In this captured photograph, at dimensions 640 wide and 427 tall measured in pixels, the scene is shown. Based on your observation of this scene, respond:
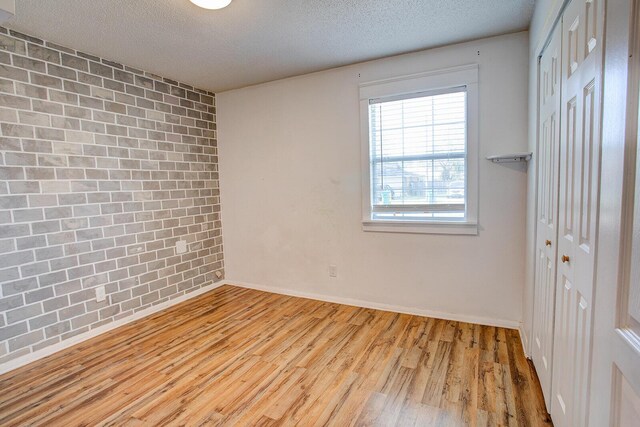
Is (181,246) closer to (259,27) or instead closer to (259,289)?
(259,289)

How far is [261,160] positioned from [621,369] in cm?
353

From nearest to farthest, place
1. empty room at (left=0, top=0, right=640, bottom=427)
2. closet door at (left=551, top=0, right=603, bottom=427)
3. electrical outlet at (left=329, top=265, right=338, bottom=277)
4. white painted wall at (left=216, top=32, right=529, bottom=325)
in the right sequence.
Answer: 1. closet door at (left=551, top=0, right=603, bottom=427)
2. empty room at (left=0, top=0, right=640, bottom=427)
3. white painted wall at (left=216, top=32, right=529, bottom=325)
4. electrical outlet at (left=329, top=265, right=338, bottom=277)

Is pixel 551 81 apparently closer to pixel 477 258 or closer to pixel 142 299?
pixel 477 258

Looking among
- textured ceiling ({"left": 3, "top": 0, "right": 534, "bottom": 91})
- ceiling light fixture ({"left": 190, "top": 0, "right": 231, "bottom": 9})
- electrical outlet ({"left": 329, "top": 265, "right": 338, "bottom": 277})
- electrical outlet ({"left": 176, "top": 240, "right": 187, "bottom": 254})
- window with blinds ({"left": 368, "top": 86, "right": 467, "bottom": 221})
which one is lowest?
electrical outlet ({"left": 329, "top": 265, "right": 338, "bottom": 277})

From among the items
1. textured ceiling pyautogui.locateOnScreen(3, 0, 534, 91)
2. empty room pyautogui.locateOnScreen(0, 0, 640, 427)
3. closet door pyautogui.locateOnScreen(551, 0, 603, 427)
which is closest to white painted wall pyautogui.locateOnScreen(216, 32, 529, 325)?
empty room pyautogui.locateOnScreen(0, 0, 640, 427)

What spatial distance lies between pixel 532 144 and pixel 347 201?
1.68m

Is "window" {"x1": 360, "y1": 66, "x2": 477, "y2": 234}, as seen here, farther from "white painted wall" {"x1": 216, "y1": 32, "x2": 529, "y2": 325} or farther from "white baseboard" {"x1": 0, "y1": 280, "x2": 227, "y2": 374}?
"white baseboard" {"x1": 0, "y1": 280, "x2": 227, "y2": 374}

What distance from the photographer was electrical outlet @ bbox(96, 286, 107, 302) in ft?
9.56

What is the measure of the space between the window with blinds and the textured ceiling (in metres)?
0.51

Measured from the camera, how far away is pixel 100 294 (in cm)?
293

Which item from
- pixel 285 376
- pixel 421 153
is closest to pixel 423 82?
pixel 421 153

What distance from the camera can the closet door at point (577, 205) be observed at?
42.2 inches

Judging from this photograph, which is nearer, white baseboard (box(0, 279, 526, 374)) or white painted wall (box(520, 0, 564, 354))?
white painted wall (box(520, 0, 564, 354))

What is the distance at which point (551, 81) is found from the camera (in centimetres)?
178
